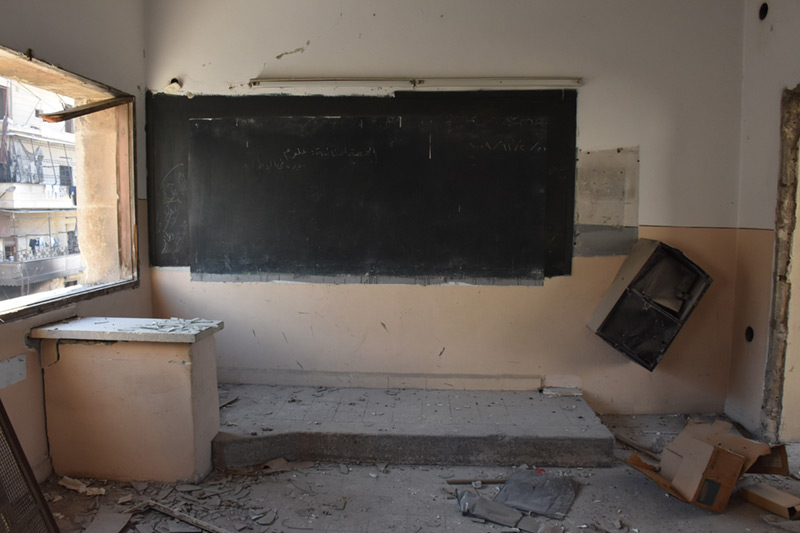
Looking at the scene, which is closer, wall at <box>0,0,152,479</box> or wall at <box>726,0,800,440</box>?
wall at <box>0,0,152,479</box>

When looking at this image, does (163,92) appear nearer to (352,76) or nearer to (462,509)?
(352,76)

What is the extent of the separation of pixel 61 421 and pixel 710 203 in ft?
14.7

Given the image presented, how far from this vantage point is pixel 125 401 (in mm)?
2836

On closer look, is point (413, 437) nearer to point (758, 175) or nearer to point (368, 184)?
point (368, 184)

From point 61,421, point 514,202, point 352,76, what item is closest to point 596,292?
point 514,202

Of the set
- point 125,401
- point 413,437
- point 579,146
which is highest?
point 579,146

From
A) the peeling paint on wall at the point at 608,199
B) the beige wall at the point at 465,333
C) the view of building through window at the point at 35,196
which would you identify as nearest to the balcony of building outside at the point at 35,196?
the view of building through window at the point at 35,196

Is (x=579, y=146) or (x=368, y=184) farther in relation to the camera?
(x=368, y=184)

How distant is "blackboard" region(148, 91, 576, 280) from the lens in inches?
146

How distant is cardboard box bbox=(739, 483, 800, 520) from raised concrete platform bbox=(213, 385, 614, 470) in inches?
28.4

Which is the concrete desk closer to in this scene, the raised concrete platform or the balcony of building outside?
the raised concrete platform

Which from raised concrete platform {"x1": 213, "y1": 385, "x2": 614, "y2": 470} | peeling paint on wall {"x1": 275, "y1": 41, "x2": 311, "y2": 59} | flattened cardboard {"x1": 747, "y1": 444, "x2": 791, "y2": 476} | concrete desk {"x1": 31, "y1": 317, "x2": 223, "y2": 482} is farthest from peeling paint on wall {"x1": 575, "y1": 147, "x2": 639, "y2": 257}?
concrete desk {"x1": 31, "y1": 317, "x2": 223, "y2": 482}

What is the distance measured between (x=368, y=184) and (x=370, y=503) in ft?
7.17

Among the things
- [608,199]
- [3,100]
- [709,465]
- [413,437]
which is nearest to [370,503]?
[413,437]
